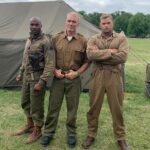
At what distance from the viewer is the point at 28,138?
5.97 metres

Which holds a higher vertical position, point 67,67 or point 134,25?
point 67,67

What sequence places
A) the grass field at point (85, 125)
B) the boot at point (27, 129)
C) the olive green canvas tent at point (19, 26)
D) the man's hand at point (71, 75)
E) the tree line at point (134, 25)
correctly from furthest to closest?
the tree line at point (134, 25), the olive green canvas tent at point (19, 26), the boot at point (27, 129), the grass field at point (85, 125), the man's hand at point (71, 75)

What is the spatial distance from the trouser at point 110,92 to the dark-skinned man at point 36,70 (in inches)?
26.0

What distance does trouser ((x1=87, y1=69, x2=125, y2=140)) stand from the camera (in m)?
5.41

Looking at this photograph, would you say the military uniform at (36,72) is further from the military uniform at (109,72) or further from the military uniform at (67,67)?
the military uniform at (109,72)

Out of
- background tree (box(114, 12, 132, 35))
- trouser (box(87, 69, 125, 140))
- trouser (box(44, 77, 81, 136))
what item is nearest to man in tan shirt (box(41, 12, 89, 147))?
trouser (box(44, 77, 81, 136))

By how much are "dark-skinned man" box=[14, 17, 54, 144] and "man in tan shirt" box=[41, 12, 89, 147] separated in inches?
6.0

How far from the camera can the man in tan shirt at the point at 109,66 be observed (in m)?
5.30

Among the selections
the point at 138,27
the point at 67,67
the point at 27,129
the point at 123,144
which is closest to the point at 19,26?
the point at 27,129

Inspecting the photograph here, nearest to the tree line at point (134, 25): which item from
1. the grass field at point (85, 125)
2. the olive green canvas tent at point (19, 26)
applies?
the olive green canvas tent at point (19, 26)

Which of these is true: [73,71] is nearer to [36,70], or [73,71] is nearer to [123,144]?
[36,70]

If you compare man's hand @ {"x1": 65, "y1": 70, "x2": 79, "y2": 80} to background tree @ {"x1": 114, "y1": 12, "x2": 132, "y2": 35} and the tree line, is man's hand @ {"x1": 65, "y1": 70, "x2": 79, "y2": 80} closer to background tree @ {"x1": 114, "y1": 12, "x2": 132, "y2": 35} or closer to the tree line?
the tree line

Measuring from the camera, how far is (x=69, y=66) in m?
5.56

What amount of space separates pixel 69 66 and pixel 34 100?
0.72 meters
